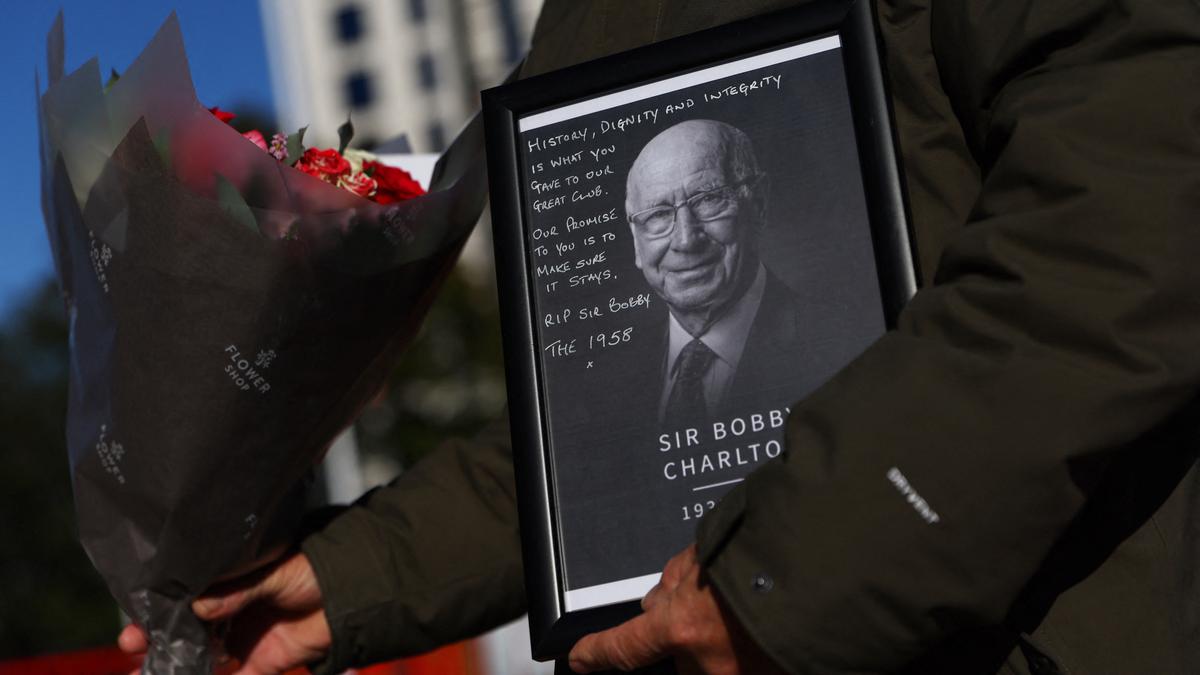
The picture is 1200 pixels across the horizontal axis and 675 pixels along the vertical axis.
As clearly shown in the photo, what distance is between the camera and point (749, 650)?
145cm

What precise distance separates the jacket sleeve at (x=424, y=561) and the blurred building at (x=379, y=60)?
51116 mm

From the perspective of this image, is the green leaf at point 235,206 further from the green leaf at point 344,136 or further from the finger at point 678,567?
the finger at point 678,567

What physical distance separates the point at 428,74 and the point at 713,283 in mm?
56051

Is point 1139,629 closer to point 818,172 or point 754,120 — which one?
point 818,172

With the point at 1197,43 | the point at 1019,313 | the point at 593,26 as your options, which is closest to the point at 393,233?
the point at 593,26

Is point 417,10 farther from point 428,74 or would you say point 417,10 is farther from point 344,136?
point 344,136

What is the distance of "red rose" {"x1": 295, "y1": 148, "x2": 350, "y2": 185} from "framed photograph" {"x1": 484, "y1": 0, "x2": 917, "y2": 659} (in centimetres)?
46

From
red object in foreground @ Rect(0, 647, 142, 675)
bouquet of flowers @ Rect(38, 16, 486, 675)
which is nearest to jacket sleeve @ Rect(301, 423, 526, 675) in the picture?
Answer: bouquet of flowers @ Rect(38, 16, 486, 675)

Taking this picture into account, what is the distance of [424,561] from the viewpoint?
2.49 m

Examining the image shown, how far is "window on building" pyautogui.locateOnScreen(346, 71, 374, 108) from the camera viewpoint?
58.0m

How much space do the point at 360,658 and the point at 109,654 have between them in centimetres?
157

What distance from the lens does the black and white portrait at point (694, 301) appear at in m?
1.67

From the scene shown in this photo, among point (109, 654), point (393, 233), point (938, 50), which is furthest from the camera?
point (109, 654)

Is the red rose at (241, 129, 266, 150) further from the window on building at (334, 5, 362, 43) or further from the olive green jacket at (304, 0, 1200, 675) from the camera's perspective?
the window on building at (334, 5, 362, 43)
